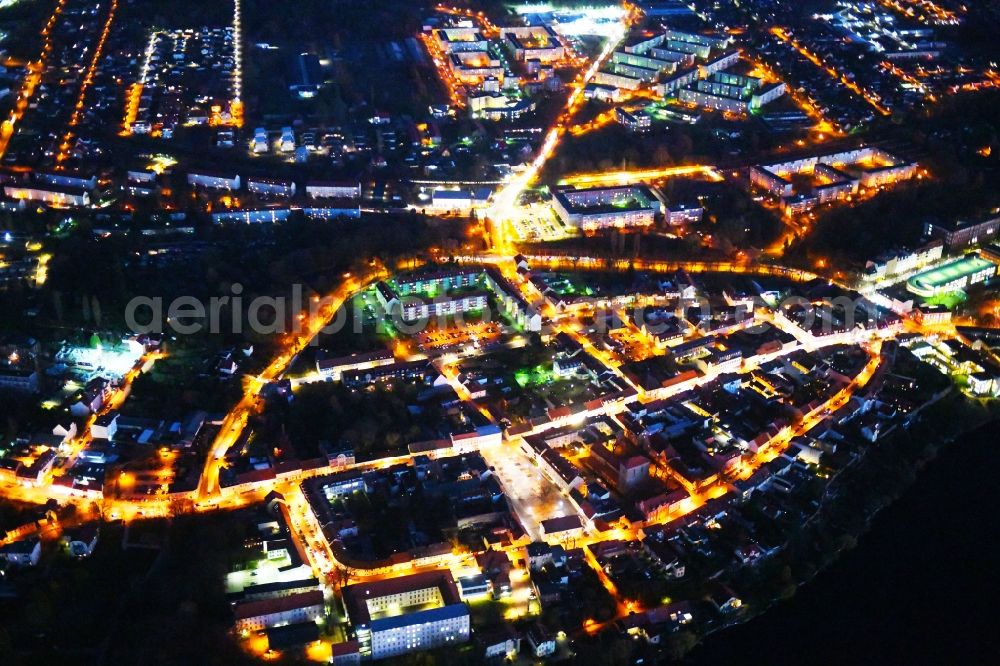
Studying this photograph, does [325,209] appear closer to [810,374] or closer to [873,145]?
[810,374]

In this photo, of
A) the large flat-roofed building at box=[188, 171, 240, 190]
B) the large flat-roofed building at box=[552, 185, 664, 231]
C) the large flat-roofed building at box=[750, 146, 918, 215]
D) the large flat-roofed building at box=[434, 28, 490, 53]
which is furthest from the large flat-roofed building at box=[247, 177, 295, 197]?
the large flat-roofed building at box=[750, 146, 918, 215]

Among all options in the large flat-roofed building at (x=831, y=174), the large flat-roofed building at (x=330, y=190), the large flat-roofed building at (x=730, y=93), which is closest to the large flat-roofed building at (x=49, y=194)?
the large flat-roofed building at (x=330, y=190)

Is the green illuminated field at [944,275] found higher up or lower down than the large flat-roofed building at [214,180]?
lower down

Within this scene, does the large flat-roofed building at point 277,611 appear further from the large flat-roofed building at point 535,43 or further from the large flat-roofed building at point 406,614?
the large flat-roofed building at point 535,43

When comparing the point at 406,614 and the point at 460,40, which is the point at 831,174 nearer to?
the point at 460,40

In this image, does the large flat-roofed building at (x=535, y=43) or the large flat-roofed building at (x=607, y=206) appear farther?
the large flat-roofed building at (x=535, y=43)

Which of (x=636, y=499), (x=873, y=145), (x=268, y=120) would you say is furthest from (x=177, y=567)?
(x=873, y=145)
